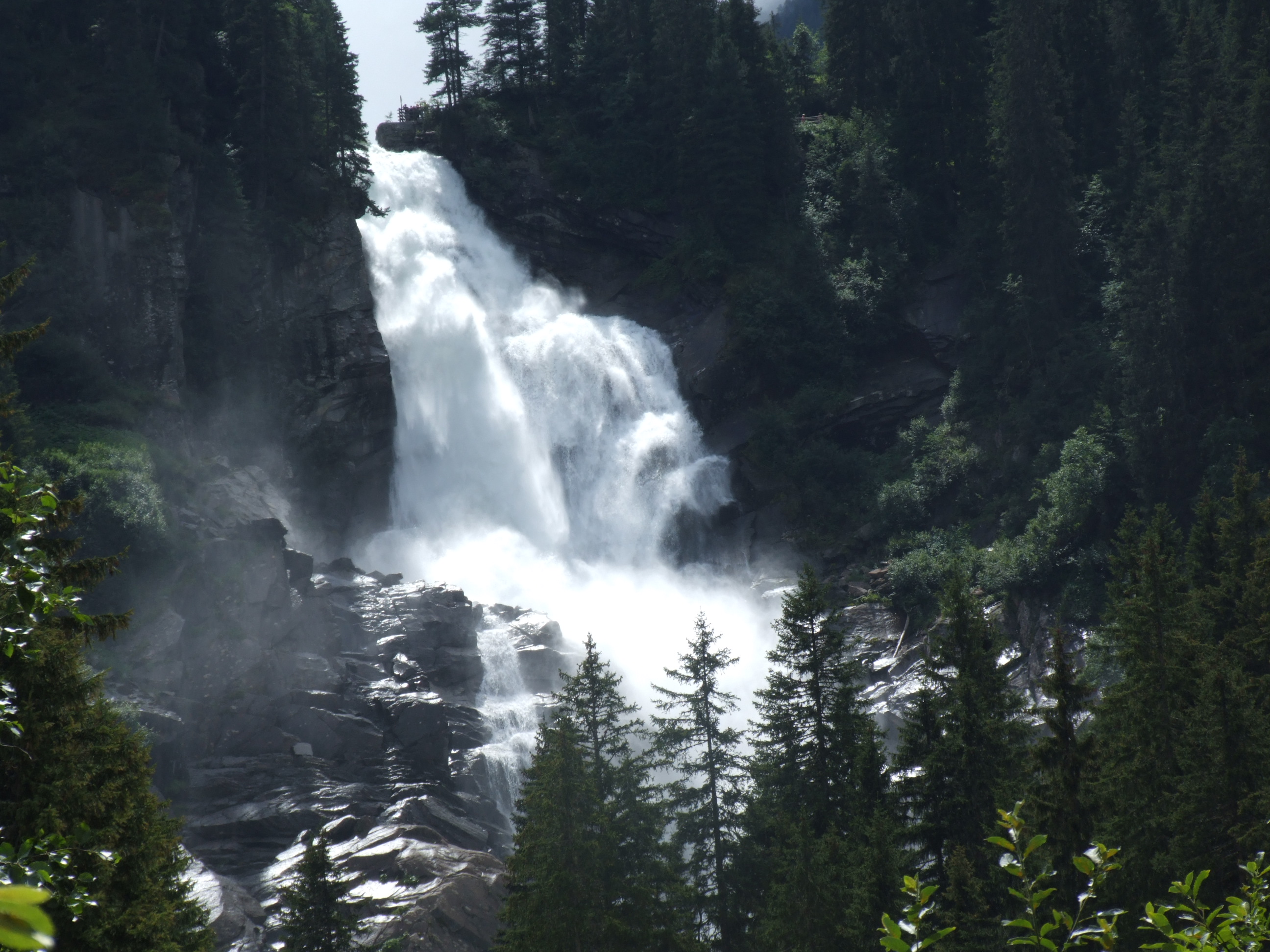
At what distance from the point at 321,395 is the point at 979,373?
90.7 feet

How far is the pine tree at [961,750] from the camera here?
21125mm

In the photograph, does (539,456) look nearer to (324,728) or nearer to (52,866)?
(324,728)

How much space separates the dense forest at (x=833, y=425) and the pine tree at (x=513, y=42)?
24cm

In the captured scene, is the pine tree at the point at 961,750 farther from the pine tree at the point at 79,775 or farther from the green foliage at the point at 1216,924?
the green foliage at the point at 1216,924

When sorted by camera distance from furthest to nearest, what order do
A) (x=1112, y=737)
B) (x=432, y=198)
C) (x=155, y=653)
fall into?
1. (x=432, y=198)
2. (x=155, y=653)
3. (x=1112, y=737)

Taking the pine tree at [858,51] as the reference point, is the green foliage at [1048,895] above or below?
below

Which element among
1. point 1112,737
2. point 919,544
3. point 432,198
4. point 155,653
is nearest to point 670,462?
point 919,544

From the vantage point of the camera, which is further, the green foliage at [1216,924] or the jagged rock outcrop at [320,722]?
the jagged rock outcrop at [320,722]

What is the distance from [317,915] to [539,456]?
32664 mm

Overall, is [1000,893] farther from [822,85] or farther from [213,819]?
[822,85]

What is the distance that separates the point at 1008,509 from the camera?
4066cm

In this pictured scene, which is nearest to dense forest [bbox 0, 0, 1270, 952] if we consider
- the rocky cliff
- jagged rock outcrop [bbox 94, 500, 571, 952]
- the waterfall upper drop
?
the rocky cliff

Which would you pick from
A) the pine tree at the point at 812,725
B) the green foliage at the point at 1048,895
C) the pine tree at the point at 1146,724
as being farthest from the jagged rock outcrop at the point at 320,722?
the green foliage at the point at 1048,895

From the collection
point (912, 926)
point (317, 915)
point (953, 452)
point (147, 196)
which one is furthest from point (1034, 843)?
point (147, 196)
